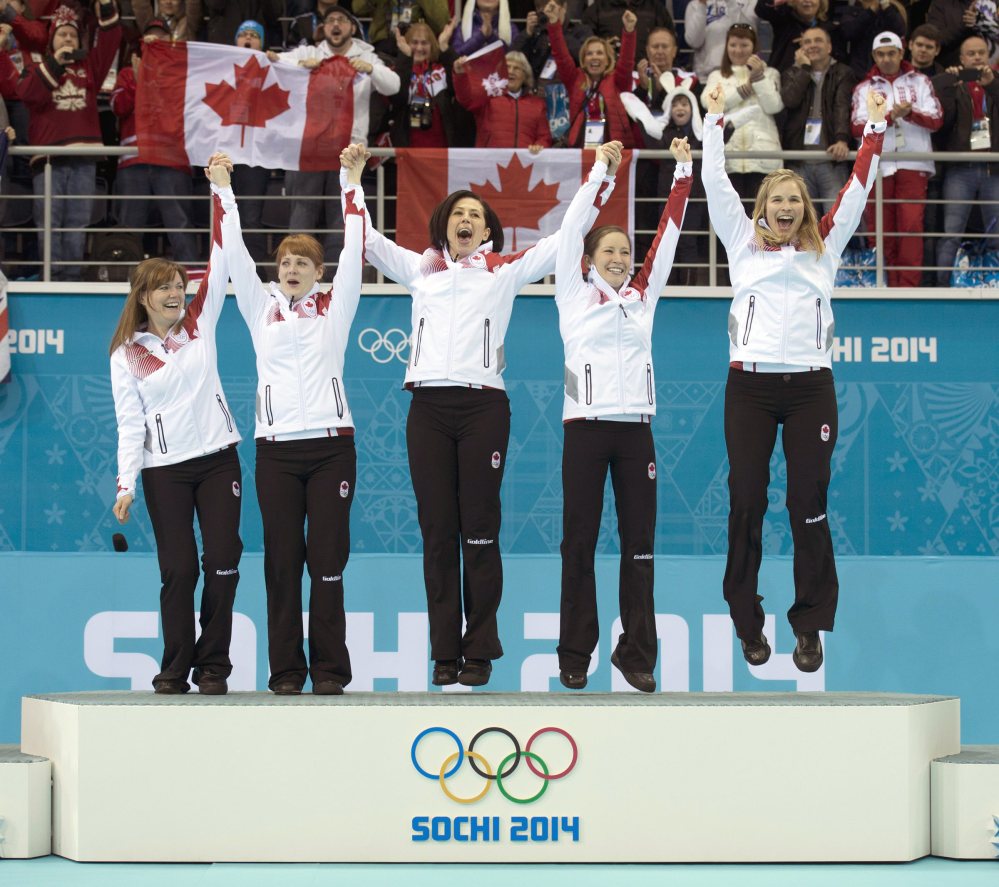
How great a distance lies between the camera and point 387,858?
538cm

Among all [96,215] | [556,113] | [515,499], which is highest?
[556,113]

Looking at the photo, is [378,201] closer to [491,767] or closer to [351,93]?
[351,93]

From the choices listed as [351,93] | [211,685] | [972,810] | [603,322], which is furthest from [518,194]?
[972,810]

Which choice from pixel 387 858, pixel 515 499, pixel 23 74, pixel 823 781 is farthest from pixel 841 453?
pixel 23 74

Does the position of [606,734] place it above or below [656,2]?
below

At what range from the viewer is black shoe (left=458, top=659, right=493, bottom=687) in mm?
5797

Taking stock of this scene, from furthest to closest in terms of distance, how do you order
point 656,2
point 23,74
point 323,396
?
point 656,2 → point 23,74 → point 323,396

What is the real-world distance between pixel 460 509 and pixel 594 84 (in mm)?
4463

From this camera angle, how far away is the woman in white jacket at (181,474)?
5910mm

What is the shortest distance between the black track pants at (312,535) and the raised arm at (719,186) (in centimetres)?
183

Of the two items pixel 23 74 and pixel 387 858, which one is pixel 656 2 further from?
pixel 387 858

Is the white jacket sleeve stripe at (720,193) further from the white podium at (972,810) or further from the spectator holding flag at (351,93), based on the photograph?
the spectator holding flag at (351,93)

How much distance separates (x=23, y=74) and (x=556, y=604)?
16.6 feet

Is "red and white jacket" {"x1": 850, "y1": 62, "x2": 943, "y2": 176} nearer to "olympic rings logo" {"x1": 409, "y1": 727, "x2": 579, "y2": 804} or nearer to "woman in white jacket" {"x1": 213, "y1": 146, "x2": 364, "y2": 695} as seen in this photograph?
"woman in white jacket" {"x1": 213, "y1": 146, "x2": 364, "y2": 695}
